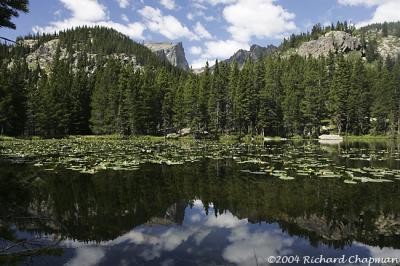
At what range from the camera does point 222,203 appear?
44.0 ft

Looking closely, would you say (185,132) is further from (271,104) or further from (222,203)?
(222,203)

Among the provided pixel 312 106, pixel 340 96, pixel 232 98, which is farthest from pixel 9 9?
pixel 340 96

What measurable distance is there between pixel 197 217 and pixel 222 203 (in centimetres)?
192

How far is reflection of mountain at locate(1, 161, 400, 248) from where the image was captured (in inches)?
→ 393

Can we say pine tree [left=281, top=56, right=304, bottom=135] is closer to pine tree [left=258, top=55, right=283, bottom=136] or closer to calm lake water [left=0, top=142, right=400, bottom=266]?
pine tree [left=258, top=55, right=283, bottom=136]

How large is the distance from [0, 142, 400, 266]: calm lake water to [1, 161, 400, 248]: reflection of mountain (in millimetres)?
37

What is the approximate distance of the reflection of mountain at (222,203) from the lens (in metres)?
9.98

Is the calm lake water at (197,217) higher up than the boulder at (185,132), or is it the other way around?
the boulder at (185,132)

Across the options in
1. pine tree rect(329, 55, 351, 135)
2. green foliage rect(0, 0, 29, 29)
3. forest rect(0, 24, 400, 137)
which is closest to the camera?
green foliage rect(0, 0, 29, 29)

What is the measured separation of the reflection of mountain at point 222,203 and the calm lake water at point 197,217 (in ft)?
0.12

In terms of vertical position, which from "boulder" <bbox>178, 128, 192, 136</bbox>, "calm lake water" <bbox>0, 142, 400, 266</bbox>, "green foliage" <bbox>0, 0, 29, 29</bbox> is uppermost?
"green foliage" <bbox>0, 0, 29, 29</bbox>

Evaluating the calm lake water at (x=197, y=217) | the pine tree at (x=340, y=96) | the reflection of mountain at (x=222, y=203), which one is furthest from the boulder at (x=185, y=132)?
the calm lake water at (x=197, y=217)

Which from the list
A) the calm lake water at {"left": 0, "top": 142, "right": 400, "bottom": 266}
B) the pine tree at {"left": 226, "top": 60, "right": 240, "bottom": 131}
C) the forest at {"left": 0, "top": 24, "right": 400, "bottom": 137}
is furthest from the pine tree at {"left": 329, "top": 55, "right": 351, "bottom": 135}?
the calm lake water at {"left": 0, "top": 142, "right": 400, "bottom": 266}

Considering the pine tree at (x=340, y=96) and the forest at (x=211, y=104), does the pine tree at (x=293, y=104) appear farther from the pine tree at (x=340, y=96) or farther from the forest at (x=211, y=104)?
the pine tree at (x=340, y=96)
